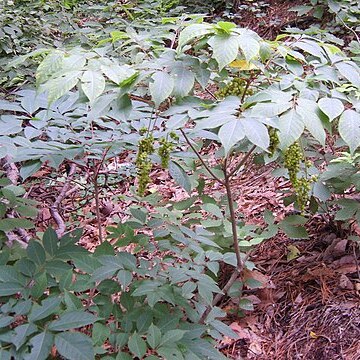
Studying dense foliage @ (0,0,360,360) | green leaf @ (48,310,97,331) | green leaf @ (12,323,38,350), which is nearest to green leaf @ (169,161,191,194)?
dense foliage @ (0,0,360,360)

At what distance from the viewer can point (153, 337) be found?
129 cm

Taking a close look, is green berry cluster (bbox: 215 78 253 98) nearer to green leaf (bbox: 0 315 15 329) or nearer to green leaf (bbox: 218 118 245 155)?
green leaf (bbox: 218 118 245 155)

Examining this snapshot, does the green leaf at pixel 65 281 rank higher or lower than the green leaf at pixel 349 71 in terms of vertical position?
lower

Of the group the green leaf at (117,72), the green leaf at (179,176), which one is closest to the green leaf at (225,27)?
the green leaf at (117,72)

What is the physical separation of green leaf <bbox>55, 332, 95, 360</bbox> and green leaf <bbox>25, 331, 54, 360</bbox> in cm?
2

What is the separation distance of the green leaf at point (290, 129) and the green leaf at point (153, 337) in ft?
2.14

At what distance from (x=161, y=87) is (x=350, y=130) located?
1.68ft

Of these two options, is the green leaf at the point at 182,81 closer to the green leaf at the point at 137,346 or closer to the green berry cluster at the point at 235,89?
the green berry cluster at the point at 235,89

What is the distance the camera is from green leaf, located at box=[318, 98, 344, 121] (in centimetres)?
113

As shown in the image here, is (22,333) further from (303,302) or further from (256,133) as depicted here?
(303,302)

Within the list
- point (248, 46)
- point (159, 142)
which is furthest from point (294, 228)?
point (248, 46)

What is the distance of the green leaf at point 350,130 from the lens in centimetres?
113

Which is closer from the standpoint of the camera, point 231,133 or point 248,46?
point 231,133

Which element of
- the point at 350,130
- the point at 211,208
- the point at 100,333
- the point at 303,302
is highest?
the point at 350,130
